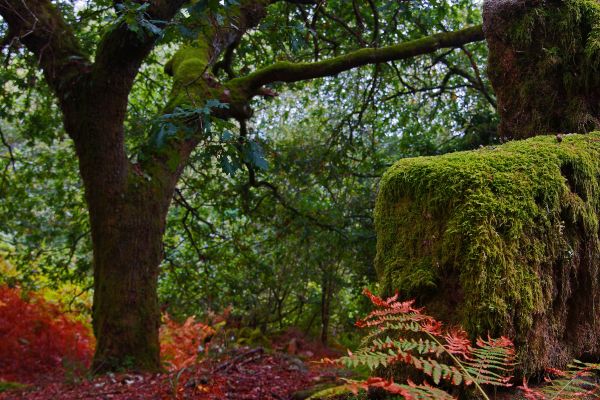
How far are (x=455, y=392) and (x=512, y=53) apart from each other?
8.24ft

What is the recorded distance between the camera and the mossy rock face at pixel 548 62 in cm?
320

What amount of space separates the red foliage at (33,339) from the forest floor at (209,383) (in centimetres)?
220

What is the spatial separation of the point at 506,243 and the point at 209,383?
2.86 m

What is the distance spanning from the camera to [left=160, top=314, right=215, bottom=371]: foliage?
21.3 feet

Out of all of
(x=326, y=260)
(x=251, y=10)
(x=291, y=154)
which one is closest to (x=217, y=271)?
(x=326, y=260)

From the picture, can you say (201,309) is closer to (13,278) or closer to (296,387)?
(13,278)

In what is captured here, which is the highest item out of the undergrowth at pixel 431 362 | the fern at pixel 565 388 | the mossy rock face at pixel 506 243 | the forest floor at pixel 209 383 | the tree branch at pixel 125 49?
the tree branch at pixel 125 49

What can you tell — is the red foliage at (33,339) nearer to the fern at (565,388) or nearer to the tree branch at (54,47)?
the tree branch at (54,47)

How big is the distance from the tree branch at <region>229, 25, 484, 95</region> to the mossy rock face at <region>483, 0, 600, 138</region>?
2047 millimetres

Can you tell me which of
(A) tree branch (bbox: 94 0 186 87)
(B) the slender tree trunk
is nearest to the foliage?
(B) the slender tree trunk

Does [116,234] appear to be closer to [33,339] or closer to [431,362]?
[431,362]

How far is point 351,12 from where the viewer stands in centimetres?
727

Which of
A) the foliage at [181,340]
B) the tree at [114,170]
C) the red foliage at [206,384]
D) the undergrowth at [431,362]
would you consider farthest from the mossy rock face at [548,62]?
the foliage at [181,340]

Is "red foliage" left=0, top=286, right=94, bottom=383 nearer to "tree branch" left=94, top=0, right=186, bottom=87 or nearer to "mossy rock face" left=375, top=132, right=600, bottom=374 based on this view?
"tree branch" left=94, top=0, right=186, bottom=87
